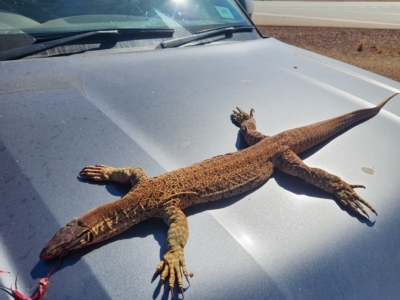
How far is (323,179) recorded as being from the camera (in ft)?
7.60

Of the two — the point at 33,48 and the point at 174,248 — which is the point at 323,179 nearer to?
the point at 174,248

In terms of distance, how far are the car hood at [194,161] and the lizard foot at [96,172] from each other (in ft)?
0.17

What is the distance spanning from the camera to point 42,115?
238cm

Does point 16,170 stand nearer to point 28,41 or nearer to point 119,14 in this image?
point 28,41

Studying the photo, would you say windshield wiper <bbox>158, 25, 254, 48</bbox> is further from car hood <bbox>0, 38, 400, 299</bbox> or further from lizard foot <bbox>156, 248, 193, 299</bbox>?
lizard foot <bbox>156, 248, 193, 299</bbox>

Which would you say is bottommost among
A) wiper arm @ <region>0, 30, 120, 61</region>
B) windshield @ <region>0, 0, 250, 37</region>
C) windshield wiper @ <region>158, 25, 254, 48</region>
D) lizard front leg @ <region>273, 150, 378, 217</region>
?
lizard front leg @ <region>273, 150, 378, 217</region>

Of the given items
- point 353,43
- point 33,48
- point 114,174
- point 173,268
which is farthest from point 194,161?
point 353,43

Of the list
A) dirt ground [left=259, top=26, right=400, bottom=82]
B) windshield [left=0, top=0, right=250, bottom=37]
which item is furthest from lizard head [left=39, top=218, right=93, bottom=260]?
dirt ground [left=259, top=26, right=400, bottom=82]

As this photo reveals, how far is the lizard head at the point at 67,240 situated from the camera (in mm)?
1604

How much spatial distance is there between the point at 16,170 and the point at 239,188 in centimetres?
124

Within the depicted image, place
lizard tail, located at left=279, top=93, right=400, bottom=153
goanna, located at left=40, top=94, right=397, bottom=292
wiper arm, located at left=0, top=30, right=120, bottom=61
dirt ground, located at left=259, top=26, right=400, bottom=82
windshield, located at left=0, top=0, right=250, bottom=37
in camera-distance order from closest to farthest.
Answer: goanna, located at left=40, top=94, right=397, bottom=292
lizard tail, located at left=279, top=93, right=400, bottom=153
wiper arm, located at left=0, top=30, right=120, bottom=61
windshield, located at left=0, top=0, right=250, bottom=37
dirt ground, located at left=259, top=26, right=400, bottom=82

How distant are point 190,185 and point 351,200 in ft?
3.02

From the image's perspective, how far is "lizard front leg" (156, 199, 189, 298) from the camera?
63.2 inches

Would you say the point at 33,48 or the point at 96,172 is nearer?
the point at 96,172
